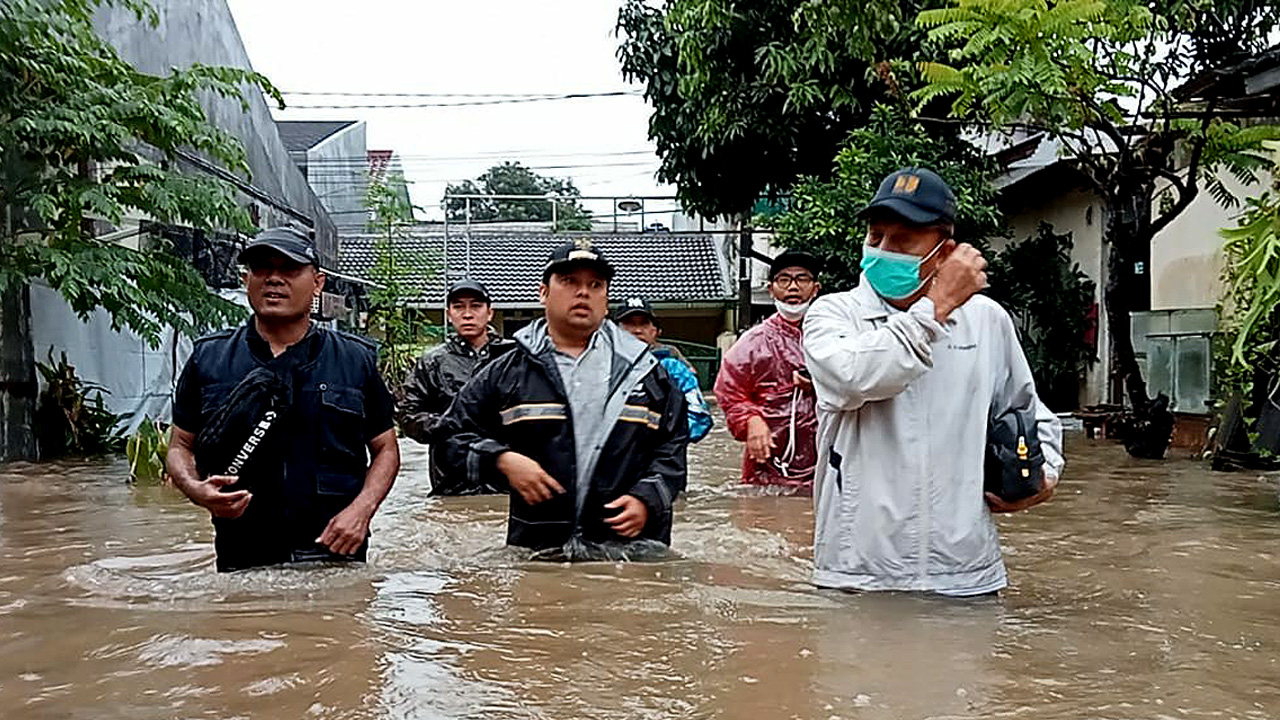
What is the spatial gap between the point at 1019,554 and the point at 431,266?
18065mm

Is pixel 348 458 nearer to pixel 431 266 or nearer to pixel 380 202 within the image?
pixel 380 202

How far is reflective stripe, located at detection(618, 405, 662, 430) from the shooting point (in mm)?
4527

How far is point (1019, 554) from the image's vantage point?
20.9 ft

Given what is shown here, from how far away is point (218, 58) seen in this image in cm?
1578

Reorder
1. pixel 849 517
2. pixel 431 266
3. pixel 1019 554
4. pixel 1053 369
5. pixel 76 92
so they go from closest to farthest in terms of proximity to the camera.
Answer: pixel 849 517, pixel 1019 554, pixel 76 92, pixel 1053 369, pixel 431 266

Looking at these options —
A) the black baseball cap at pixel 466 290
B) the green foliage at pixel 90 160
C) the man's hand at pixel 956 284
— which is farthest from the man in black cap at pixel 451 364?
the man's hand at pixel 956 284

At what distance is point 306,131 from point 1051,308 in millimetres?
26372

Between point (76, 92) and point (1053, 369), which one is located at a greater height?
point (76, 92)

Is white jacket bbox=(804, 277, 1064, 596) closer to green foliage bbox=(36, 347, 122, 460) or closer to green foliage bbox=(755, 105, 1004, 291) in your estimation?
green foliage bbox=(755, 105, 1004, 291)

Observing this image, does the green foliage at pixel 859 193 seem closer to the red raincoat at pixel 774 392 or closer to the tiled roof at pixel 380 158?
the red raincoat at pixel 774 392

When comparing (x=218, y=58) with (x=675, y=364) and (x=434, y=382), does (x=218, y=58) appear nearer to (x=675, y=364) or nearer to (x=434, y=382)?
(x=434, y=382)

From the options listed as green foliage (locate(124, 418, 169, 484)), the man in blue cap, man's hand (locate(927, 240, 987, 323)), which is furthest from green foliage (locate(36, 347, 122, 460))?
man's hand (locate(927, 240, 987, 323))

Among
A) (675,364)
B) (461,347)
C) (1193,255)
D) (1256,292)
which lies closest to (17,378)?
(461,347)

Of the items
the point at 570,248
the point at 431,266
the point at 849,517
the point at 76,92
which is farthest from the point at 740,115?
the point at 849,517
